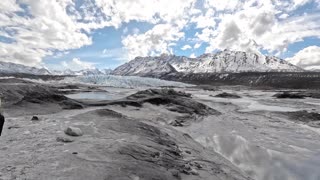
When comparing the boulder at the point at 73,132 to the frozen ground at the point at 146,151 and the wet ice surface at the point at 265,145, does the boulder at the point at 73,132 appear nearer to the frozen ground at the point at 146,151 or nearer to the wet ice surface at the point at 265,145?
the frozen ground at the point at 146,151

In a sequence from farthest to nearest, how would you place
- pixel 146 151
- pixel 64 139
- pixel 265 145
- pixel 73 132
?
pixel 265 145
pixel 73 132
pixel 64 139
pixel 146 151

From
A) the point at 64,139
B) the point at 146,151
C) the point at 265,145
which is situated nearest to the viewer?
the point at 146,151

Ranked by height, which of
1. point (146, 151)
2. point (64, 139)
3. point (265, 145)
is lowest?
point (265, 145)

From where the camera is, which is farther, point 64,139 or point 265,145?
point 265,145

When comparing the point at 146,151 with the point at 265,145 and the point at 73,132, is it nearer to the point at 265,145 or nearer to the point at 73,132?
the point at 73,132

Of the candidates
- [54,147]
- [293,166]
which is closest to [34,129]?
[54,147]

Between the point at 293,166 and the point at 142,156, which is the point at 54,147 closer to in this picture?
the point at 142,156

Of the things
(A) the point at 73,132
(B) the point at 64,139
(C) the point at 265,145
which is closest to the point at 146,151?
(B) the point at 64,139

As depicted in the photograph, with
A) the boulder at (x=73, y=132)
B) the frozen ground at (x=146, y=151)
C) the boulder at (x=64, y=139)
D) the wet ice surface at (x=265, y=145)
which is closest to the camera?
the frozen ground at (x=146, y=151)

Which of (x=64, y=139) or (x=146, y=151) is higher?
(x=64, y=139)

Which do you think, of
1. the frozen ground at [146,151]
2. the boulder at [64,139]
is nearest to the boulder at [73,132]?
the frozen ground at [146,151]

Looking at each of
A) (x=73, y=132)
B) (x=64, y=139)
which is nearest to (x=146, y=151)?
(x=64, y=139)

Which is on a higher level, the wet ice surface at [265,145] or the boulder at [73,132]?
the boulder at [73,132]

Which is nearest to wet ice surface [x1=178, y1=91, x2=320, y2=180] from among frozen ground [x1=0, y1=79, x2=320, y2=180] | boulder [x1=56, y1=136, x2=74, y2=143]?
frozen ground [x1=0, y1=79, x2=320, y2=180]
